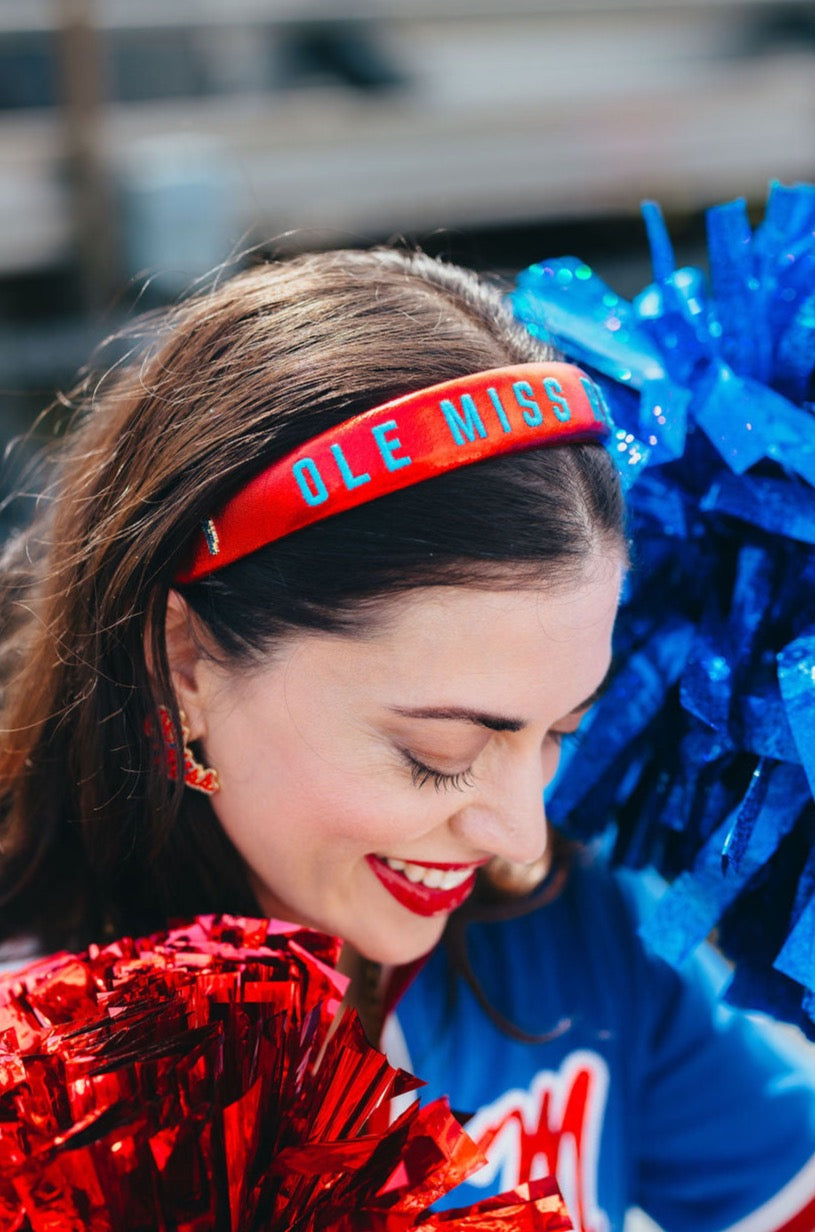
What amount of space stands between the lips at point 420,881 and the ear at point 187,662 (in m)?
0.15

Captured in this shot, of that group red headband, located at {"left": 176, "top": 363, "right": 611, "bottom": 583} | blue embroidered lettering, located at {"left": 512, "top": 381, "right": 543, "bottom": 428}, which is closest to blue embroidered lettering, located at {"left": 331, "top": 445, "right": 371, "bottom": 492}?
red headband, located at {"left": 176, "top": 363, "right": 611, "bottom": 583}

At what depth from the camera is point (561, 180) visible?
323 centimetres

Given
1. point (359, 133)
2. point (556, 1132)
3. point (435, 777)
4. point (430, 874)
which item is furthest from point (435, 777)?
point (359, 133)

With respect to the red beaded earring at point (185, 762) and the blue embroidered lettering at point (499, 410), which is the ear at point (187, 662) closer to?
the red beaded earring at point (185, 762)

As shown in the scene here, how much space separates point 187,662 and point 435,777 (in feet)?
0.63

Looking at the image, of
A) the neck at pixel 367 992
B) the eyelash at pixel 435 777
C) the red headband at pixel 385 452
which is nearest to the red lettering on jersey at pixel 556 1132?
the neck at pixel 367 992

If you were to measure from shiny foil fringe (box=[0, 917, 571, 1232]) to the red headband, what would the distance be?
0.90 feet

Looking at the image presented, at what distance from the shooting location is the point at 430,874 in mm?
946

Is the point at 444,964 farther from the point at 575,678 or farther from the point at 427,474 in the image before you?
the point at 427,474

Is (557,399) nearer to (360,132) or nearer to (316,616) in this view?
Answer: (316,616)

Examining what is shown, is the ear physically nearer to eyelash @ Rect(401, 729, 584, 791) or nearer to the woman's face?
the woman's face

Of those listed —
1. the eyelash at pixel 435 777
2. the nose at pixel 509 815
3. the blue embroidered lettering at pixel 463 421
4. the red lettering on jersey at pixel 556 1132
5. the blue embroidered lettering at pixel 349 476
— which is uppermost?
the blue embroidered lettering at pixel 463 421

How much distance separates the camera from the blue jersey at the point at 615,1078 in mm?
1073

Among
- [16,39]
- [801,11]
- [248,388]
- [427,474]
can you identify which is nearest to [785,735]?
[427,474]
